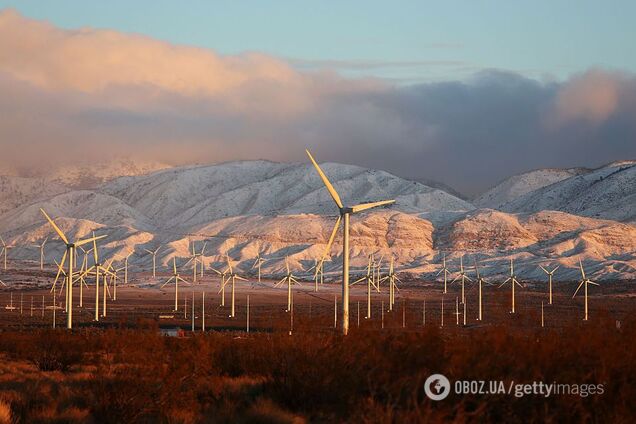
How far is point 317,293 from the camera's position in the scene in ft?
648

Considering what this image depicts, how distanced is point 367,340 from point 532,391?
535 centimetres

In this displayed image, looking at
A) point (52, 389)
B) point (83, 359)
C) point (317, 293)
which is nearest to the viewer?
point (52, 389)

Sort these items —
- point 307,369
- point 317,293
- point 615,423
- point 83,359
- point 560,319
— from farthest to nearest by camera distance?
1. point 317,293
2. point 560,319
3. point 83,359
4. point 307,369
5. point 615,423

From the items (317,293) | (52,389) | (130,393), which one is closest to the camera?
(130,393)

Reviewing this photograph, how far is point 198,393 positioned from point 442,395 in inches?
275

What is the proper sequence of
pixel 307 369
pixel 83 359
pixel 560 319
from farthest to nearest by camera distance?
pixel 560 319
pixel 83 359
pixel 307 369

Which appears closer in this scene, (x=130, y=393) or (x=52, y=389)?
(x=130, y=393)

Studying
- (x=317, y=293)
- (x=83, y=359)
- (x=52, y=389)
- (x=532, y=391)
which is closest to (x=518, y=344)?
(x=532, y=391)

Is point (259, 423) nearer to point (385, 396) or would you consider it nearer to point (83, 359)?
point (385, 396)

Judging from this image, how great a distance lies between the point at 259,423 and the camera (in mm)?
20156

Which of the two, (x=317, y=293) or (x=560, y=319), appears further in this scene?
(x=317, y=293)

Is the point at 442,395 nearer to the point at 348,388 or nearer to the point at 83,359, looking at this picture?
the point at 348,388

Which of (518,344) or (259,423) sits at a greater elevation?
(518,344)

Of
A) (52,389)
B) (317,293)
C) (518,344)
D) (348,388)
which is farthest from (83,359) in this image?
(317,293)
